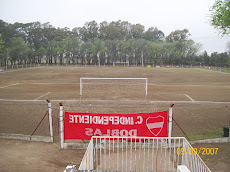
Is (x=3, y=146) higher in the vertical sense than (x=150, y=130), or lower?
lower

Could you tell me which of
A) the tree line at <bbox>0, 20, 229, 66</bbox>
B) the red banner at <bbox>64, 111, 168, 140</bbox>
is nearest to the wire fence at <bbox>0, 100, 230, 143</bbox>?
the red banner at <bbox>64, 111, 168, 140</bbox>

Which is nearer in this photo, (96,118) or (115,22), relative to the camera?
(96,118)

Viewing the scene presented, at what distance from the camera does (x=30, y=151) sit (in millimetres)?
8023

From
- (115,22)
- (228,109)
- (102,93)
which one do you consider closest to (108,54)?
(115,22)

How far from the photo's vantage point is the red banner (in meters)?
8.18

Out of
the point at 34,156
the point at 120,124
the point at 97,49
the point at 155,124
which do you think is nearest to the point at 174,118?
the point at 155,124

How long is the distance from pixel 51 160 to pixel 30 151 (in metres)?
1.28

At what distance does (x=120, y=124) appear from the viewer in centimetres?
823

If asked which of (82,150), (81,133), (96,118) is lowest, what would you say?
(82,150)

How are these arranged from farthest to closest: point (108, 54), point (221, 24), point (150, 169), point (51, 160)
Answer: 1. point (108, 54)
2. point (221, 24)
3. point (51, 160)
4. point (150, 169)

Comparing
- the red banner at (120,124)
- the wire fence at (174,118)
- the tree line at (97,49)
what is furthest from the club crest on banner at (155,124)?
the tree line at (97,49)

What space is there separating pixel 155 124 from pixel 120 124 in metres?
1.49

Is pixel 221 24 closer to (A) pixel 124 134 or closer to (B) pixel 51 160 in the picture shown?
(A) pixel 124 134

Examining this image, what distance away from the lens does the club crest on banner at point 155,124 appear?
323 inches
